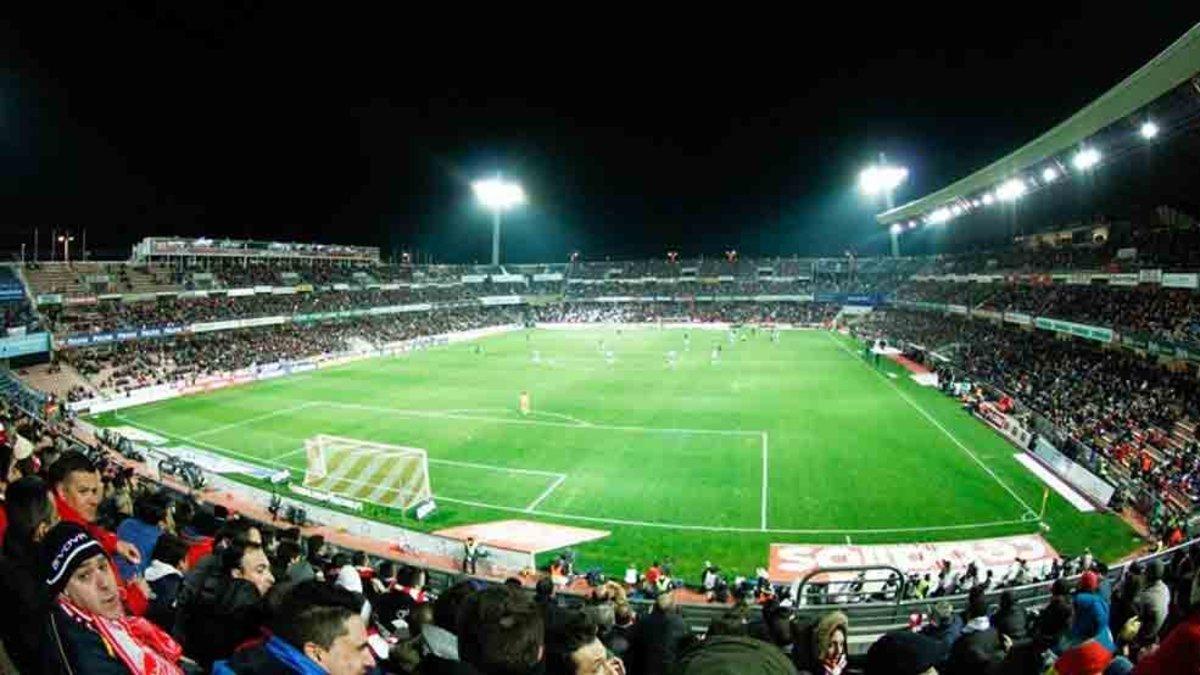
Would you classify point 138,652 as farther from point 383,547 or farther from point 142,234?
point 142,234

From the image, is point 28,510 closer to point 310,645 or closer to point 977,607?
point 310,645

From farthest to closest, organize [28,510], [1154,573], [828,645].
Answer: [1154,573] < [28,510] < [828,645]

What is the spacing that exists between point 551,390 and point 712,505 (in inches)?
835

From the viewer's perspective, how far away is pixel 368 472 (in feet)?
82.5

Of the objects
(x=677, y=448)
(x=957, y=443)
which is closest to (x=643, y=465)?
(x=677, y=448)

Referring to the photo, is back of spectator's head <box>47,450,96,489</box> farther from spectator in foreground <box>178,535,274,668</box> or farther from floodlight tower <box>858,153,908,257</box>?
floodlight tower <box>858,153,908,257</box>

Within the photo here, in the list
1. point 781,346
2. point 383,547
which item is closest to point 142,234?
point 781,346

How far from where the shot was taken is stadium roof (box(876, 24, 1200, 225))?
76.1 feet

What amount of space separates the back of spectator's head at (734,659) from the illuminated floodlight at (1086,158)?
44.2 meters

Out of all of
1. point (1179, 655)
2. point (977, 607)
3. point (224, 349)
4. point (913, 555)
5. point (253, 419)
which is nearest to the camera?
point (1179, 655)

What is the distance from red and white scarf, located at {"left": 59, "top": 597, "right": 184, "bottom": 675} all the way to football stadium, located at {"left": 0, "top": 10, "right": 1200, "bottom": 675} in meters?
0.03

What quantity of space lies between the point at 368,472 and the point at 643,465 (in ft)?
34.0

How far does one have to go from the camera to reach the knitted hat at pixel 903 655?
318 centimetres

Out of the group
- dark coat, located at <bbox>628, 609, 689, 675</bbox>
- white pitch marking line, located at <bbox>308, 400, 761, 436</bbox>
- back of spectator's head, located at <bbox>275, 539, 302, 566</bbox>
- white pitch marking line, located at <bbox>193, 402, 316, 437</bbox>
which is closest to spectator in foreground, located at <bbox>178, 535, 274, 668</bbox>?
dark coat, located at <bbox>628, 609, 689, 675</bbox>
